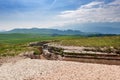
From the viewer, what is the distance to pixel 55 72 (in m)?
42.9

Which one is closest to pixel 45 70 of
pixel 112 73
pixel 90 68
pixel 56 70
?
pixel 56 70

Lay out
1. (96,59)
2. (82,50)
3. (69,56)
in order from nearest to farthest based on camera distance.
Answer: (96,59)
(69,56)
(82,50)

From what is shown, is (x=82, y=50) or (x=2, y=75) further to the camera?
(x=82, y=50)

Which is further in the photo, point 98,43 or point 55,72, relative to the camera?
point 98,43

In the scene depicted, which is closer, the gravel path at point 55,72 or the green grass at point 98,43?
the gravel path at point 55,72

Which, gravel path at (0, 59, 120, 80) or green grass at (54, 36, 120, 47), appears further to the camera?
green grass at (54, 36, 120, 47)

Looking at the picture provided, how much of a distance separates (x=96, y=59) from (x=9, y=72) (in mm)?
24878

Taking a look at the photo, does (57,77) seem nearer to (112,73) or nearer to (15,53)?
(112,73)

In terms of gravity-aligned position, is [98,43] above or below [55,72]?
above

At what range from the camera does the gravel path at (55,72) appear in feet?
127

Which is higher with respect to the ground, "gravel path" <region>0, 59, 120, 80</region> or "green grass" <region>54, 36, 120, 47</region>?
"green grass" <region>54, 36, 120, 47</region>

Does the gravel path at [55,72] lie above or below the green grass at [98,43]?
below

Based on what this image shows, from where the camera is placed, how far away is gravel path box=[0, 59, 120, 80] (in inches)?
1529

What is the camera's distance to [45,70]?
148ft
